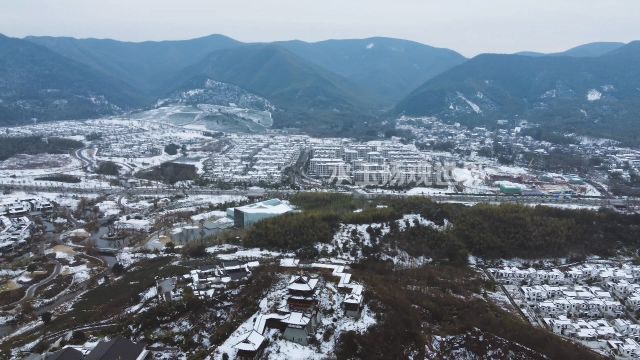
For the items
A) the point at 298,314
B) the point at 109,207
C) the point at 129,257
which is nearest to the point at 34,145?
the point at 109,207

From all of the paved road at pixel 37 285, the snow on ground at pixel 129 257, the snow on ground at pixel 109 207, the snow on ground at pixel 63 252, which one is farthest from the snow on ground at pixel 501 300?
the snow on ground at pixel 109 207

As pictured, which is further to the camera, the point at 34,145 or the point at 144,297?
the point at 34,145

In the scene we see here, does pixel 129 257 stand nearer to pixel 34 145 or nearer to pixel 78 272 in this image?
pixel 78 272

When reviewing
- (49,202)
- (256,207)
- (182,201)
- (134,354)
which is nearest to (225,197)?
(182,201)

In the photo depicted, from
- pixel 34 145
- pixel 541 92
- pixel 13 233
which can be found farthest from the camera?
pixel 541 92

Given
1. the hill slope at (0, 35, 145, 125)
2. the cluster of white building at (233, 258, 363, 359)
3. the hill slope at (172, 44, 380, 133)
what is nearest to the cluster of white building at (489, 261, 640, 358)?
the cluster of white building at (233, 258, 363, 359)

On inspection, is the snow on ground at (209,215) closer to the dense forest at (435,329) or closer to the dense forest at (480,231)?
the dense forest at (480,231)
